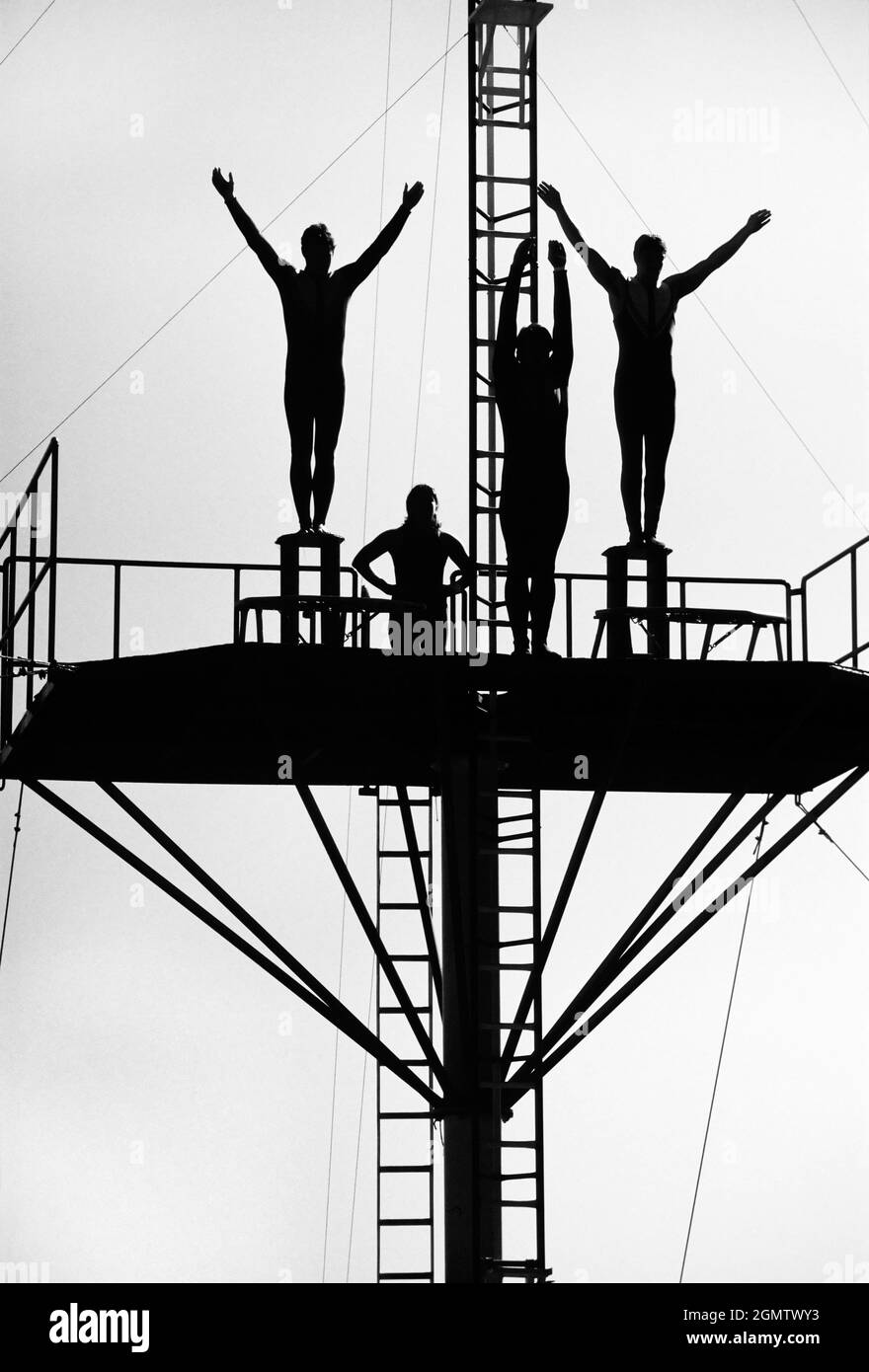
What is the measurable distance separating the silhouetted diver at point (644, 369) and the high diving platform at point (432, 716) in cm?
152

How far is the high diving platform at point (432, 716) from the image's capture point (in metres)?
25.6

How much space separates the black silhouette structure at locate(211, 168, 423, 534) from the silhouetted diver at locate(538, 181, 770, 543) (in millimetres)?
2130

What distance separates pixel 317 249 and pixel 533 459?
284 centimetres

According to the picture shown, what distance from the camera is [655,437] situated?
87.0ft

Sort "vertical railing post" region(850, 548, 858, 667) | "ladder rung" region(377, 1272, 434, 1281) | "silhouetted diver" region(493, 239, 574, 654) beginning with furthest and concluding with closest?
"ladder rung" region(377, 1272, 434, 1281) < "vertical railing post" region(850, 548, 858, 667) < "silhouetted diver" region(493, 239, 574, 654)

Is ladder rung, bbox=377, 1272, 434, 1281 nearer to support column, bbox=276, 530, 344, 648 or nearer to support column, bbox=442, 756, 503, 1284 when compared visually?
support column, bbox=442, 756, 503, 1284

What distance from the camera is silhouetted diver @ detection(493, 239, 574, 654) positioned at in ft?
83.8

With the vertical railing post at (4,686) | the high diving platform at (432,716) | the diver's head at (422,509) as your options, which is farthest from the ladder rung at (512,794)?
the vertical railing post at (4,686)

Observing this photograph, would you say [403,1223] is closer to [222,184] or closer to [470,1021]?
[470,1021]

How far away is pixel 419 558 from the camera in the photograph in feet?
87.1

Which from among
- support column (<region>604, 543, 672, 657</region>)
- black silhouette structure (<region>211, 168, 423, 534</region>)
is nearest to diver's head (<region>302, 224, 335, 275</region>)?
black silhouette structure (<region>211, 168, 423, 534</region>)
